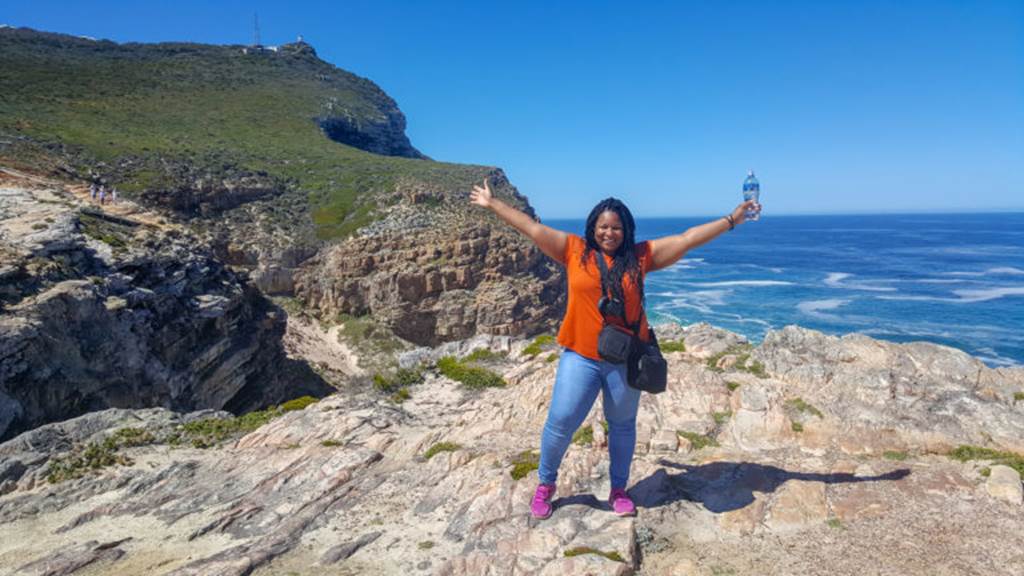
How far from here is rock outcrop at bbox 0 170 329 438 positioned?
43.3 ft

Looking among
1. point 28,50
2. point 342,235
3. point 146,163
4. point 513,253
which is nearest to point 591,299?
point 513,253

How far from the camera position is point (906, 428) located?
6.74m

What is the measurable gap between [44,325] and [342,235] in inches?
1169

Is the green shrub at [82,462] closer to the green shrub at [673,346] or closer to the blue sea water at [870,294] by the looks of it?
the green shrub at [673,346]

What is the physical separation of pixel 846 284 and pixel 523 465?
68.3m

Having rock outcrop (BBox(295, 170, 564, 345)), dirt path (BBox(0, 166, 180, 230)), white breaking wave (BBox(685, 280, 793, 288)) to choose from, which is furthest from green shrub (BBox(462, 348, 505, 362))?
white breaking wave (BBox(685, 280, 793, 288))

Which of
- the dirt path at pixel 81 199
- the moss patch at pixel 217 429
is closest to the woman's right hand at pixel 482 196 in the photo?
the moss patch at pixel 217 429

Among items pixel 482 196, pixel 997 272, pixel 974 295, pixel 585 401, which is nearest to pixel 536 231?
pixel 482 196

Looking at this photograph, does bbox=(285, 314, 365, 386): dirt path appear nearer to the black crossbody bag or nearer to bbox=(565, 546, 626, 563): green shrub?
bbox=(565, 546, 626, 563): green shrub

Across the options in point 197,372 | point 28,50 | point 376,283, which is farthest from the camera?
point 28,50

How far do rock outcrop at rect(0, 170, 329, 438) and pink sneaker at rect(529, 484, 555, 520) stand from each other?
505 inches

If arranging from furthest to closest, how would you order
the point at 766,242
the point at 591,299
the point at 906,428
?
the point at 766,242 → the point at 906,428 → the point at 591,299

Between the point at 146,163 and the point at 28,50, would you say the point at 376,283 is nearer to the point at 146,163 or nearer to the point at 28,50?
the point at 146,163

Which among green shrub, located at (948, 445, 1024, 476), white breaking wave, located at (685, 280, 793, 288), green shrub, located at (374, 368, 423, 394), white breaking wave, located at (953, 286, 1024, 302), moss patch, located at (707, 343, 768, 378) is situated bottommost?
white breaking wave, located at (953, 286, 1024, 302)
